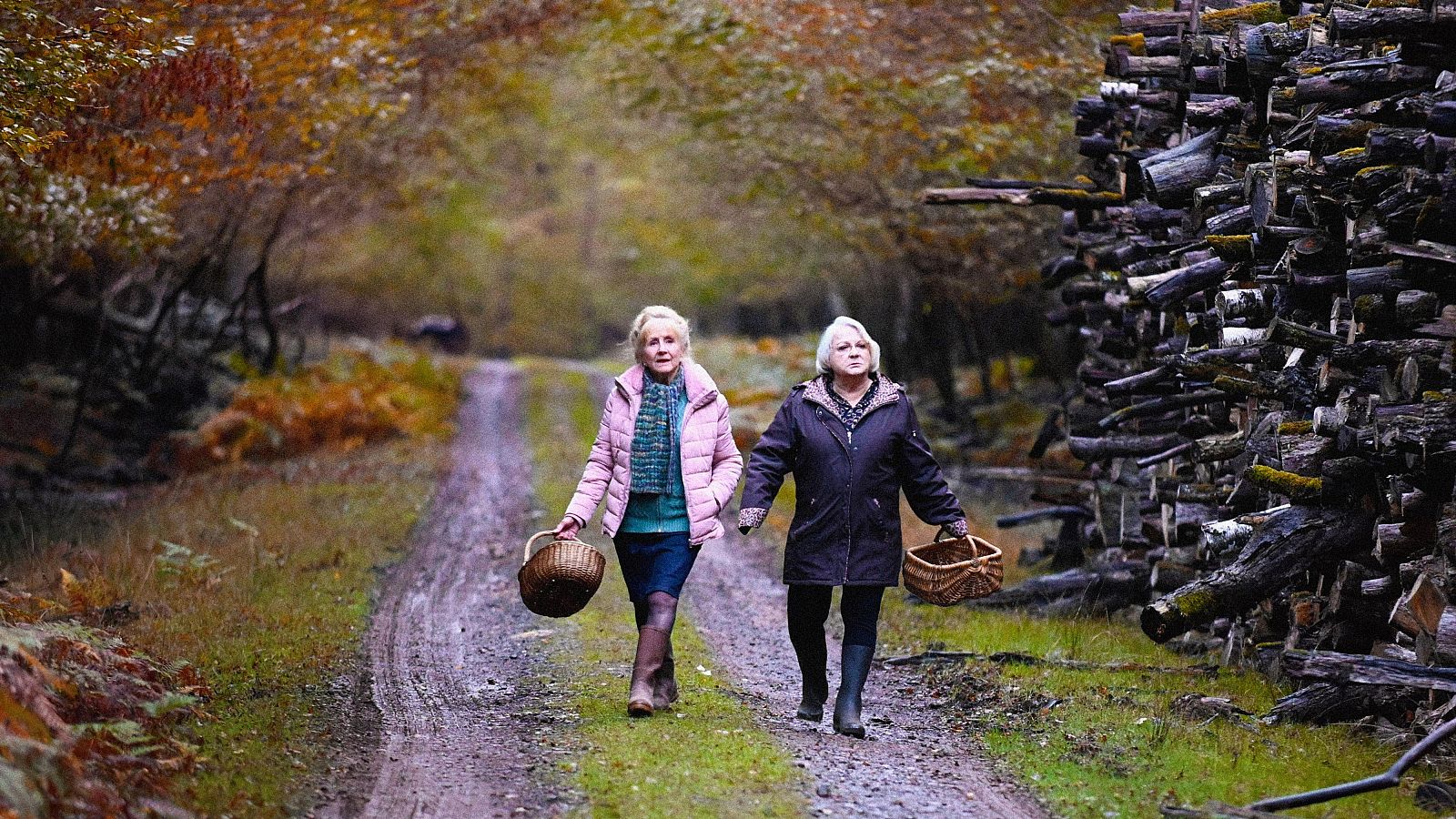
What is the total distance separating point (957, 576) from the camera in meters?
7.34

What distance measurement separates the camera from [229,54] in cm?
1215

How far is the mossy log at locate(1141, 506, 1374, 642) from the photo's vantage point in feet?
25.5

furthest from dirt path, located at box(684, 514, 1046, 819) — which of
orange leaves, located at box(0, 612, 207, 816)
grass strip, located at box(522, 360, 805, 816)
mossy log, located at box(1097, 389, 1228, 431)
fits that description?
mossy log, located at box(1097, 389, 1228, 431)

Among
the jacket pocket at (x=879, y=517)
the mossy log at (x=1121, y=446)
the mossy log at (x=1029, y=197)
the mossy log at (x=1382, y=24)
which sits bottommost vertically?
the mossy log at (x=1121, y=446)

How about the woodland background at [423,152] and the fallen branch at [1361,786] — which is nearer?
the fallen branch at [1361,786]

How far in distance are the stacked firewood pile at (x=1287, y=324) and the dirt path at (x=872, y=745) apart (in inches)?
60.7

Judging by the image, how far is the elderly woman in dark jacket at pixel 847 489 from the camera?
24.3 ft

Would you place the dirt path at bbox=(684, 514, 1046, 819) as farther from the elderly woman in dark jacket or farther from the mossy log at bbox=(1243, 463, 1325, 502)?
the mossy log at bbox=(1243, 463, 1325, 502)

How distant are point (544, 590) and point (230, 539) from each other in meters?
8.02

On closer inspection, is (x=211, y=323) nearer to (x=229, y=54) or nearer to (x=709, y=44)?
(x=709, y=44)

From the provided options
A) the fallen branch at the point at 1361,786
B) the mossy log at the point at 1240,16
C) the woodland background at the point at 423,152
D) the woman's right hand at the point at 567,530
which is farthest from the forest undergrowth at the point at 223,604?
the mossy log at the point at 1240,16

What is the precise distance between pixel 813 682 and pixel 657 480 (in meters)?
1.47

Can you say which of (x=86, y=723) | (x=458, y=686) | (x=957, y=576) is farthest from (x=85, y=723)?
(x=957, y=576)

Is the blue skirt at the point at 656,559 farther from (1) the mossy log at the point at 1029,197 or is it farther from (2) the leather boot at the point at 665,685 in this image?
(1) the mossy log at the point at 1029,197
